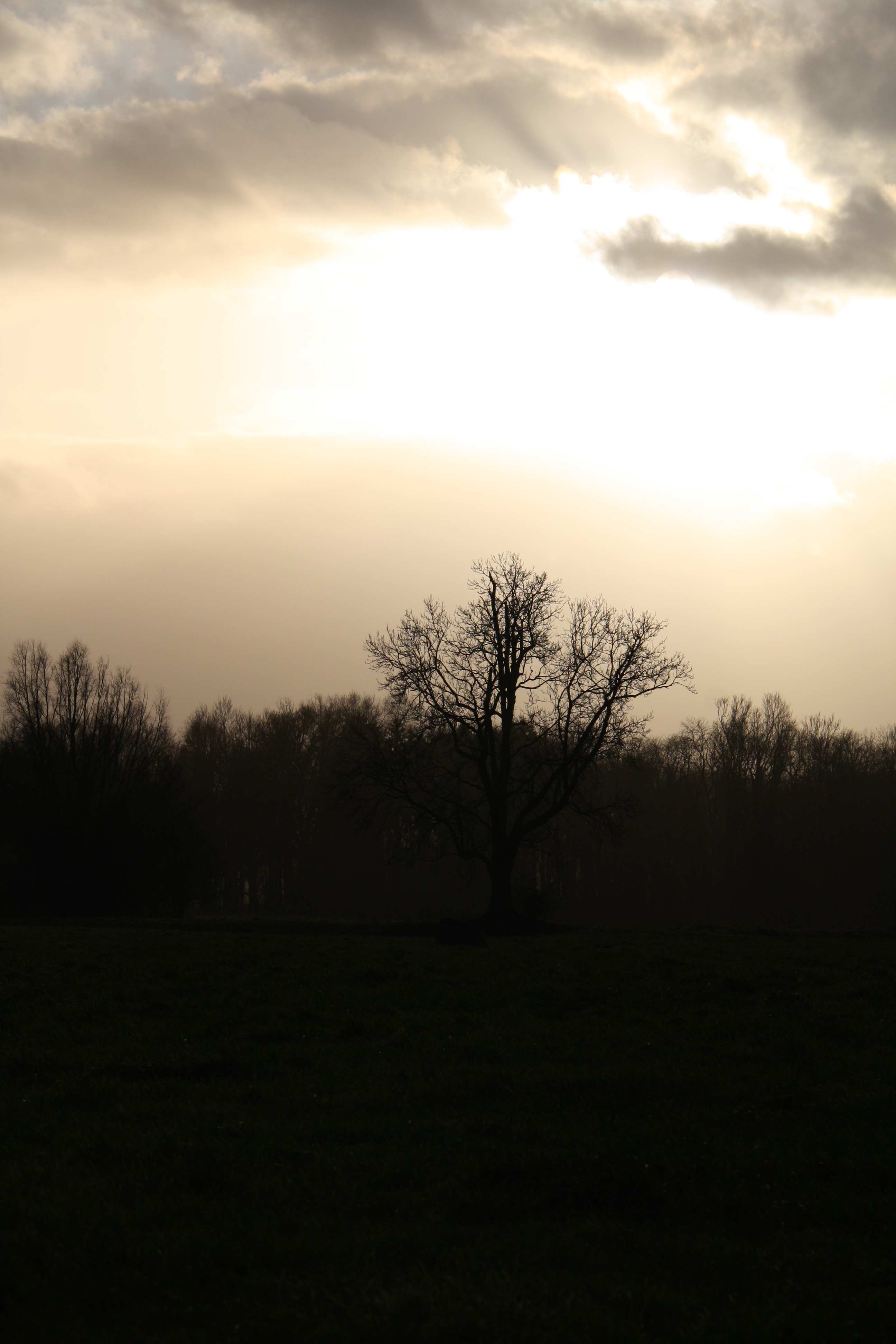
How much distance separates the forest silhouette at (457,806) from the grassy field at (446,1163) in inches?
912

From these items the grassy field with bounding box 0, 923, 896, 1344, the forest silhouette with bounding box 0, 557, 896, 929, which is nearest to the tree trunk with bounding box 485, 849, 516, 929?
the forest silhouette with bounding box 0, 557, 896, 929

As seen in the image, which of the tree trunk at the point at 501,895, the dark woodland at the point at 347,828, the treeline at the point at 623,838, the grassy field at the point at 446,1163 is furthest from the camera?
the treeline at the point at 623,838

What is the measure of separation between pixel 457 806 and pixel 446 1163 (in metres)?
30.7

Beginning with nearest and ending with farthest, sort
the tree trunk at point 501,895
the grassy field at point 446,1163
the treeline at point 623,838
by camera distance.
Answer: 1. the grassy field at point 446,1163
2. the tree trunk at point 501,895
3. the treeline at point 623,838

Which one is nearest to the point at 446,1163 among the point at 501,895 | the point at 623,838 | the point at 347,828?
the point at 501,895

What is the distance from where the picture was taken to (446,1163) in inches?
283

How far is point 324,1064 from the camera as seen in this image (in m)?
10.4

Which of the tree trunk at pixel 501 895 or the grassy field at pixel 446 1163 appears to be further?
the tree trunk at pixel 501 895

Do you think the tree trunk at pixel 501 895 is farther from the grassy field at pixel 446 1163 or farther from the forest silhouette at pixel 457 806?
the grassy field at pixel 446 1163

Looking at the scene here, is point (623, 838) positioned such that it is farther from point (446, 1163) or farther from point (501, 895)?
point (446, 1163)

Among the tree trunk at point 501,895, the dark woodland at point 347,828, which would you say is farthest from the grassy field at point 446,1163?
the dark woodland at point 347,828

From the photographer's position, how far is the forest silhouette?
38125 millimetres

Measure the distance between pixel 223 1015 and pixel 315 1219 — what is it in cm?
720

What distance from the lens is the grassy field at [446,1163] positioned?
498cm
